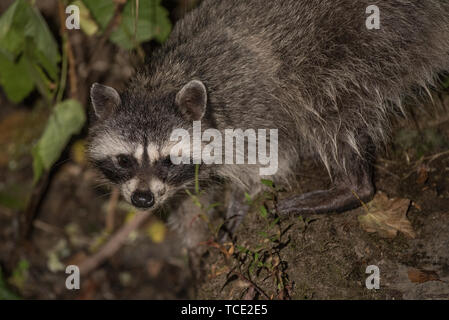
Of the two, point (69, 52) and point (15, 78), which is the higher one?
point (69, 52)

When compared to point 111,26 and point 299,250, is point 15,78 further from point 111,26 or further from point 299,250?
point 299,250

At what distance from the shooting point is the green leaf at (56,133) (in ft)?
10.6

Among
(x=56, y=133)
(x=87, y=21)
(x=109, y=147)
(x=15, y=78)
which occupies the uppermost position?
(x=87, y=21)

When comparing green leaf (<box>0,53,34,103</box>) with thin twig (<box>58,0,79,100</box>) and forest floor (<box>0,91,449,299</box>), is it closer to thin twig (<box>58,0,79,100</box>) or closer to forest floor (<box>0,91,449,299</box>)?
thin twig (<box>58,0,79,100</box>)

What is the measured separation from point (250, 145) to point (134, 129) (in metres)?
0.75

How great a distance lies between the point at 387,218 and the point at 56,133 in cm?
216

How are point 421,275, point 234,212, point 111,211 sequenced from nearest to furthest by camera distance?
point 421,275 → point 234,212 → point 111,211

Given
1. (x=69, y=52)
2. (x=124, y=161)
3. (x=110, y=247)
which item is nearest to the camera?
(x=124, y=161)

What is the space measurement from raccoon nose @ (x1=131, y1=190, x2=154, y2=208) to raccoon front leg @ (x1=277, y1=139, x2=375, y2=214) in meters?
0.85

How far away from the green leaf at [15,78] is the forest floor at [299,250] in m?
0.91

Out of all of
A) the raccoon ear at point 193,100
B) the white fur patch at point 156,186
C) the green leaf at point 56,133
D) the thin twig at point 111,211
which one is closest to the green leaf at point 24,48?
the green leaf at point 56,133

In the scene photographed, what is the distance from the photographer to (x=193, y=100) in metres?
2.79

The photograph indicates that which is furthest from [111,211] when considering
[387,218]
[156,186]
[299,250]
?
[387,218]
